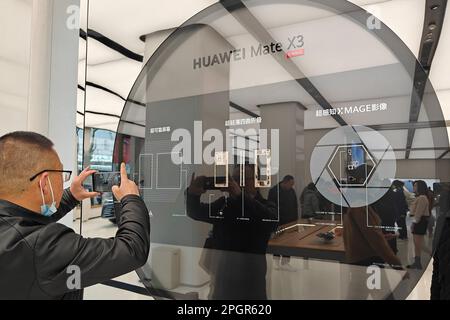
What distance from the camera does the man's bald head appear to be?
886 millimetres

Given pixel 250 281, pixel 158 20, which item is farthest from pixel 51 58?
pixel 250 281

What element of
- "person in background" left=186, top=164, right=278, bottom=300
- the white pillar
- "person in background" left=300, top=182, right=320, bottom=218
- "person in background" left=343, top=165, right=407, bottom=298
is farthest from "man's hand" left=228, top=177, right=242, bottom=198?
the white pillar

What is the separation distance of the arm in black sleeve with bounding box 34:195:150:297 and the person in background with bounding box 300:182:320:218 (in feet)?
1.31

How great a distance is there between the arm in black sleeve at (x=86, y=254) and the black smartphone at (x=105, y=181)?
244 millimetres

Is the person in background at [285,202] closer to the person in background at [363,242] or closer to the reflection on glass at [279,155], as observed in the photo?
the reflection on glass at [279,155]

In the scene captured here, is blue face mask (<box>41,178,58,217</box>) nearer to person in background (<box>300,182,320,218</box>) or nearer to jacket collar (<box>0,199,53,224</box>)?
jacket collar (<box>0,199,53,224</box>)

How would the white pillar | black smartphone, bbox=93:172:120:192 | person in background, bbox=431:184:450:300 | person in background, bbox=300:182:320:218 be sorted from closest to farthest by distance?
person in background, bbox=431:184:450:300
person in background, bbox=300:182:320:218
black smartphone, bbox=93:172:120:192
the white pillar

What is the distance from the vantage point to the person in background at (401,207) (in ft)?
2.39

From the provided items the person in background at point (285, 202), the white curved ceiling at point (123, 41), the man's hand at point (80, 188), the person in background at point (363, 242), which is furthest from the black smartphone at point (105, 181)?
the person in background at point (363, 242)

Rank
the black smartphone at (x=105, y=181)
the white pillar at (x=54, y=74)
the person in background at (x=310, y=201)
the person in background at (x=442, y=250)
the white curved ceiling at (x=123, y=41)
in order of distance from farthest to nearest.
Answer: the white pillar at (x=54, y=74) → the black smartphone at (x=105, y=181) → the white curved ceiling at (x=123, y=41) → the person in background at (x=310, y=201) → the person in background at (x=442, y=250)

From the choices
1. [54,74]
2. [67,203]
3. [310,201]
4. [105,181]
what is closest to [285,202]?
[310,201]

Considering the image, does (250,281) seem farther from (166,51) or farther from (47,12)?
(47,12)

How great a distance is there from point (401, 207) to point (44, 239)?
780 millimetres

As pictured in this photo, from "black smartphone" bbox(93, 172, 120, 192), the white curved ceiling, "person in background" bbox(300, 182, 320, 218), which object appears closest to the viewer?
"person in background" bbox(300, 182, 320, 218)
